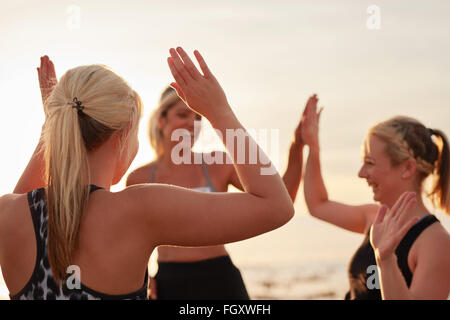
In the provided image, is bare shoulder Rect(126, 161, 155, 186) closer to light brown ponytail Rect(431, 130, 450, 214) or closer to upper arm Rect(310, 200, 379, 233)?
upper arm Rect(310, 200, 379, 233)

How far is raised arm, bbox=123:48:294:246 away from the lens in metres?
2.01

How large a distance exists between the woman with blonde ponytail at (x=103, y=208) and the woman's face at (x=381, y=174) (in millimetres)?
2097

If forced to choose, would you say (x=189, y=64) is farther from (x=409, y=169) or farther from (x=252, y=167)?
(x=409, y=169)

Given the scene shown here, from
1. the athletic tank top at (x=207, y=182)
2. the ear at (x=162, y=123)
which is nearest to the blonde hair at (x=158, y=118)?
the ear at (x=162, y=123)

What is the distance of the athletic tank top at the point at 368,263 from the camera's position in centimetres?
344

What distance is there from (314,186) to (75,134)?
3016 mm

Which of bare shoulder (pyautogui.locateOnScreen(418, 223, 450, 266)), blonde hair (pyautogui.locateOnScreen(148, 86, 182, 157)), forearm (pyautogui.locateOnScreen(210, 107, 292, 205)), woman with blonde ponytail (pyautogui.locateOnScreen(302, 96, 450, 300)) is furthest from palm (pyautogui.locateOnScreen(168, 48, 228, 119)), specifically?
blonde hair (pyautogui.locateOnScreen(148, 86, 182, 157))

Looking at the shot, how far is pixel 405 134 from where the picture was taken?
4.04 m

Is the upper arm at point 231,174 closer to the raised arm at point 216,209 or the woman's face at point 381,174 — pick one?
the woman's face at point 381,174

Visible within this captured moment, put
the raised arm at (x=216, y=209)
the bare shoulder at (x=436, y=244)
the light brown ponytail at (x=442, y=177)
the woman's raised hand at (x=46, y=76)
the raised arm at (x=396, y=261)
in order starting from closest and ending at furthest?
1. the raised arm at (x=216, y=209)
2. the raised arm at (x=396, y=261)
3. the woman's raised hand at (x=46, y=76)
4. the bare shoulder at (x=436, y=244)
5. the light brown ponytail at (x=442, y=177)

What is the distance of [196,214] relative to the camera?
2006 millimetres

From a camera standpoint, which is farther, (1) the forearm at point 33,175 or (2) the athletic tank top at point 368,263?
(2) the athletic tank top at point 368,263

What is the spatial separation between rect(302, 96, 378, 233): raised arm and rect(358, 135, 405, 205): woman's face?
31cm
